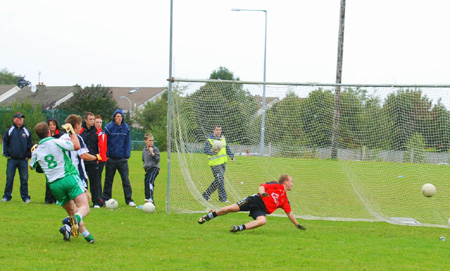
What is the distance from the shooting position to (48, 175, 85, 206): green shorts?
287 inches

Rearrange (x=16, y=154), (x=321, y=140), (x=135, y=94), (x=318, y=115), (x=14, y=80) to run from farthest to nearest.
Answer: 1. (x=14, y=80)
2. (x=135, y=94)
3. (x=321, y=140)
4. (x=318, y=115)
5. (x=16, y=154)

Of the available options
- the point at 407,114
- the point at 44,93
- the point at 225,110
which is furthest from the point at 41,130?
the point at 44,93

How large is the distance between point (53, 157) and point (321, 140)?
6823mm

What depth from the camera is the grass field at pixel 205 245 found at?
6.29 m

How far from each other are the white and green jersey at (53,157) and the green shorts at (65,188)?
0.06 meters

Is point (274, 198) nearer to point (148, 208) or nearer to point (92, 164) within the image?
point (148, 208)

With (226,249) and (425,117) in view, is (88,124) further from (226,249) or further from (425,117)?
(425,117)

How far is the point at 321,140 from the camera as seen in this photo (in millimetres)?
12469

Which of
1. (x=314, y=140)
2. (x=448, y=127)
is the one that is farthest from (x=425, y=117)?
(x=314, y=140)

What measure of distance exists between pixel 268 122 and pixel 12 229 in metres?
5.88

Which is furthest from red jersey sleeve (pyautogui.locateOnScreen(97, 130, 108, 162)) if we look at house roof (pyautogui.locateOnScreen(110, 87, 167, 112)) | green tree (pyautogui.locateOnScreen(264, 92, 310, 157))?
house roof (pyautogui.locateOnScreen(110, 87, 167, 112))

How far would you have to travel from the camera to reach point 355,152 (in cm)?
1227

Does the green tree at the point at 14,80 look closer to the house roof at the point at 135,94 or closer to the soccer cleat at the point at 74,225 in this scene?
the house roof at the point at 135,94

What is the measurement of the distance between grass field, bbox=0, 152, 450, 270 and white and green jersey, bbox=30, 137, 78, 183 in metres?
0.94
